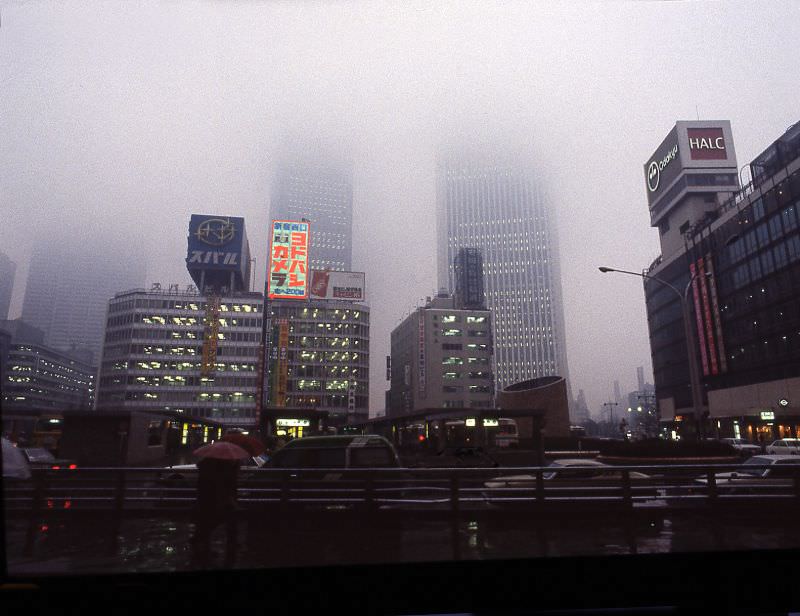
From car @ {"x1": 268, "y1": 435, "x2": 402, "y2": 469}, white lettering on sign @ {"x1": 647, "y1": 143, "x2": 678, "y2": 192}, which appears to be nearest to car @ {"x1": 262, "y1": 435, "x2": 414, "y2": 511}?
car @ {"x1": 268, "y1": 435, "x2": 402, "y2": 469}

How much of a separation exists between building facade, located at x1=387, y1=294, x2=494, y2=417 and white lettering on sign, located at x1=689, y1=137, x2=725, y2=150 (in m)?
48.1

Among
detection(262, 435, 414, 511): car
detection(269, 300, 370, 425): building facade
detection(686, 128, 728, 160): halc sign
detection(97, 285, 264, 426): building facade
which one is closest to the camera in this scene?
detection(262, 435, 414, 511): car

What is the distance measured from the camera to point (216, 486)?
8250 millimetres

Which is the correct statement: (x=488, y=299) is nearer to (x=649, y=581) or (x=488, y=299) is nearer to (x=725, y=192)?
(x=725, y=192)

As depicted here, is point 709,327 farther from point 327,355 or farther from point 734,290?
point 327,355

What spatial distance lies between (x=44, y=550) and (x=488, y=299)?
190671 millimetres

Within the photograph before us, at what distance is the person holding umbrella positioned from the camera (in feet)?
25.9

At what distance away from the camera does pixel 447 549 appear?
22.9 feet

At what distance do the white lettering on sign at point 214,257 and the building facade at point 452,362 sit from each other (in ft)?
125

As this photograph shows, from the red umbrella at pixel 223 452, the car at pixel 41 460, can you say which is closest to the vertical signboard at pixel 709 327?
the car at pixel 41 460

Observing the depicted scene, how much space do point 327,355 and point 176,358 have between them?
26.9m

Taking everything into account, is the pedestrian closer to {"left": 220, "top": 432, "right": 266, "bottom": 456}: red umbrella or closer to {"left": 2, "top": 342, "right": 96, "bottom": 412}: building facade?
{"left": 220, "top": 432, "right": 266, "bottom": 456}: red umbrella

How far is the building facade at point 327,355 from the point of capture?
90.8 metres

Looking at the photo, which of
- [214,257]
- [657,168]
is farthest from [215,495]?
[657,168]
